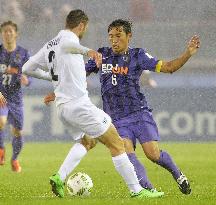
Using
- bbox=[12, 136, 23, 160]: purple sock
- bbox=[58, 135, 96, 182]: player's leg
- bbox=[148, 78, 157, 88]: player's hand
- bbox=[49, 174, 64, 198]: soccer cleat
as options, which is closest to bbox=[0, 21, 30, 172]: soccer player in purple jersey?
bbox=[12, 136, 23, 160]: purple sock

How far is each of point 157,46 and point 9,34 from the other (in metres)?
7.95

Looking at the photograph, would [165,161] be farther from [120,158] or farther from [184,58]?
[184,58]

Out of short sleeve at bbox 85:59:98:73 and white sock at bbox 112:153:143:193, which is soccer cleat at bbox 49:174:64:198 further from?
short sleeve at bbox 85:59:98:73

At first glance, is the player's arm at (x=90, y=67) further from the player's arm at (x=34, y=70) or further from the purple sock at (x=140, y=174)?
the purple sock at (x=140, y=174)

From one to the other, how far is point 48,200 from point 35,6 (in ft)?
48.9

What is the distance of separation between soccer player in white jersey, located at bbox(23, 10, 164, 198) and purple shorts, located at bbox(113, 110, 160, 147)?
82 centimetres

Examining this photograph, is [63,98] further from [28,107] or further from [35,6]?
[35,6]

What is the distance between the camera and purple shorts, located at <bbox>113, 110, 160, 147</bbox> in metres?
10.7

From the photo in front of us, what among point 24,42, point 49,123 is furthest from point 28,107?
point 24,42

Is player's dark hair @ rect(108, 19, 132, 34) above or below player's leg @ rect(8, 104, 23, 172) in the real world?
above

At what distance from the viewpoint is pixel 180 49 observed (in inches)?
930

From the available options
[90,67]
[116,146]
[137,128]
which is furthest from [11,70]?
[116,146]

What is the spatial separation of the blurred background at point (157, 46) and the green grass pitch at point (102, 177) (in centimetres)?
45

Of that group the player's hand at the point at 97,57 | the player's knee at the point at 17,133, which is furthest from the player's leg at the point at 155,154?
the player's knee at the point at 17,133
